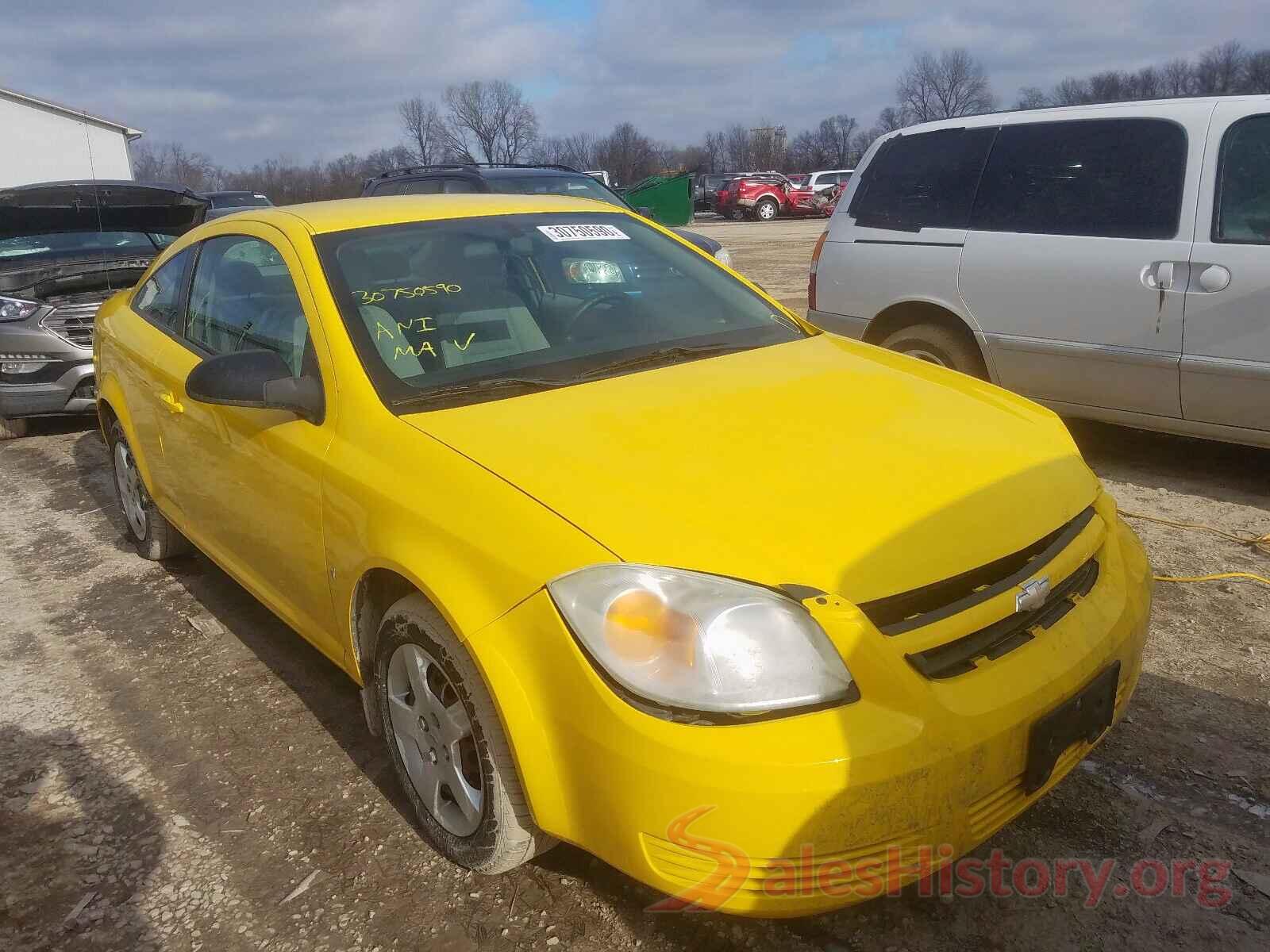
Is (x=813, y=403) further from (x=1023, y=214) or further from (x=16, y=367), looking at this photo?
(x=16, y=367)

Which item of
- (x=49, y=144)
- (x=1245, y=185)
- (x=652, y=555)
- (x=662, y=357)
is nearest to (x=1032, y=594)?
(x=652, y=555)

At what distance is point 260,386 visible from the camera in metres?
2.60

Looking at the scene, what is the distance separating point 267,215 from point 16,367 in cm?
440

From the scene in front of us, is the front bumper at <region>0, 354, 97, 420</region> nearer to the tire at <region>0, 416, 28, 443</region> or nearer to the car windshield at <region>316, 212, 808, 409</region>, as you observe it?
the tire at <region>0, 416, 28, 443</region>

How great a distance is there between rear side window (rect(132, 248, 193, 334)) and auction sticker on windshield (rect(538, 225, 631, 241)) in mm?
1500

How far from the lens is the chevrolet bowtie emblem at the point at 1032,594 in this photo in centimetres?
199

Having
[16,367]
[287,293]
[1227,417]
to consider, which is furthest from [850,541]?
[16,367]

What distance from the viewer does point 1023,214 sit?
16.4ft

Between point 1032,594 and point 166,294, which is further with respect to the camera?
point 166,294

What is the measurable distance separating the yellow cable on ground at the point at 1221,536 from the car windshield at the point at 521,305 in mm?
1810

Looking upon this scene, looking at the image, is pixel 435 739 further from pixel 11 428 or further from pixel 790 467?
pixel 11 428

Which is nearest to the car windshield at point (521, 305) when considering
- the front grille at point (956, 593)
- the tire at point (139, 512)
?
the front grille at point (956, 593)

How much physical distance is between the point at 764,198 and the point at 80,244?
29541mm

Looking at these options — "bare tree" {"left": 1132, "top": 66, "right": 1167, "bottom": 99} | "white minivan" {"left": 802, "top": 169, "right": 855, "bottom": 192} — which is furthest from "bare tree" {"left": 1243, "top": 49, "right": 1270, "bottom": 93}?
"white minivan" {"left": 802, "top": 169, "right": 855, "bottom": 192}
